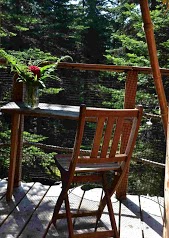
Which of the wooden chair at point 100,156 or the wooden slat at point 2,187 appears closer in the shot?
the wooden chair at point 100,156

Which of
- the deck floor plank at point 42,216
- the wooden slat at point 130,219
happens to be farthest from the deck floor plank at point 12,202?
the wooden slat at point 130,219

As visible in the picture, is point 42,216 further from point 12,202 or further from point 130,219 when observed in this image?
point 130,219

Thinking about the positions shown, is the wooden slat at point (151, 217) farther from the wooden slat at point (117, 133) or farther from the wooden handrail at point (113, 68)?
the wooden handrail at point (113, 68)

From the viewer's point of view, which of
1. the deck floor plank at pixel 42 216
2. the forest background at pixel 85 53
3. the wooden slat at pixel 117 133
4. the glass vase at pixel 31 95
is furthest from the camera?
the forest background at pixel 85 53

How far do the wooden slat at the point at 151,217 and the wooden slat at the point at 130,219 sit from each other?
45 millimetres

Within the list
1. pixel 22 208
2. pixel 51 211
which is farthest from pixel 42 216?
pixel 22 208

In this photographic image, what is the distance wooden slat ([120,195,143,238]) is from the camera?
2.30m

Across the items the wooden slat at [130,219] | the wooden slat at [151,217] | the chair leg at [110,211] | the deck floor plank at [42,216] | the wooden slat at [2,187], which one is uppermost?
the chair leg at [110,211]

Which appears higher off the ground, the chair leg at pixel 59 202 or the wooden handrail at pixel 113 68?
the wooden handrail at pixel 113 68

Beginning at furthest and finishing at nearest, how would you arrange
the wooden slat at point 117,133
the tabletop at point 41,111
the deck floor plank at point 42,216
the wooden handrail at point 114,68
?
the wooden handrail at point 114,68 → the tabletop at point 41,111 → the deck floor plank at point 42,216 → the wooden slat at point 117,133

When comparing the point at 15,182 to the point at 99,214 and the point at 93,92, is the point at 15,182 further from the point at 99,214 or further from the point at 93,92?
the point at 93,92

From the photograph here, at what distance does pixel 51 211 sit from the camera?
2.58 metres

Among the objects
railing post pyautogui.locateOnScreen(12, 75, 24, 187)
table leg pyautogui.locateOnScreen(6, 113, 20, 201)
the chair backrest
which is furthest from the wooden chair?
railing post pyautogui.locateOnScreen(12, 75, 24, 187)

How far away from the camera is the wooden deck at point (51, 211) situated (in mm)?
2268
